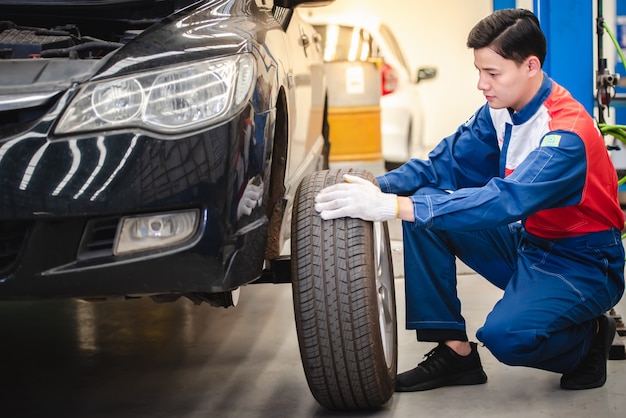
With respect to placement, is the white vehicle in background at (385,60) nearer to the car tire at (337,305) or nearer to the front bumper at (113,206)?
the car tire at (337,305)

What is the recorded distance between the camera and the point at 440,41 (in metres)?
12.7

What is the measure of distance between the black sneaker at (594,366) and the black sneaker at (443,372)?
10.3 inches

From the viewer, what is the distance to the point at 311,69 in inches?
157

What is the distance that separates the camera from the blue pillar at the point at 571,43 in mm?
4383

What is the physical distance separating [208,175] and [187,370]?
1.18 meters

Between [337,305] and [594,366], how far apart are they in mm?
903

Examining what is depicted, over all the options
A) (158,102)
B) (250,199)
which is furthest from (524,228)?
(158,102)

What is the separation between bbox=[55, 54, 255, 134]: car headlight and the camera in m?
2.23

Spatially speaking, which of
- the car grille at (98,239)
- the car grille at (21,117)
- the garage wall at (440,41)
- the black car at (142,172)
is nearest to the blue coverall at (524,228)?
the black car at (142,172)

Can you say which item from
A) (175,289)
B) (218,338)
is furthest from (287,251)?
(175,289)

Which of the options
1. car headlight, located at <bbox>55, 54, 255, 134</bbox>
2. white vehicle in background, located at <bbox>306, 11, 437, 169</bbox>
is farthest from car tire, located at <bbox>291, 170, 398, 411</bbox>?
white vehicle in background, located at <bbox>306, 11, 437, 169</bbox>

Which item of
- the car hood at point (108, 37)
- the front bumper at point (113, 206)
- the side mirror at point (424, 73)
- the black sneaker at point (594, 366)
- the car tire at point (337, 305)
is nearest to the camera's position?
the front bumper at point (113, 206)

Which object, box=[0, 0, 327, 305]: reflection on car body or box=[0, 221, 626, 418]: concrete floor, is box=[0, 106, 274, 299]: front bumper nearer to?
box=[0, 0, 327, 305]: reflection on car body

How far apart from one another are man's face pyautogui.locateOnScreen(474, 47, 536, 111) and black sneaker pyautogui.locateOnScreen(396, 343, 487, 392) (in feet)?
2.58
